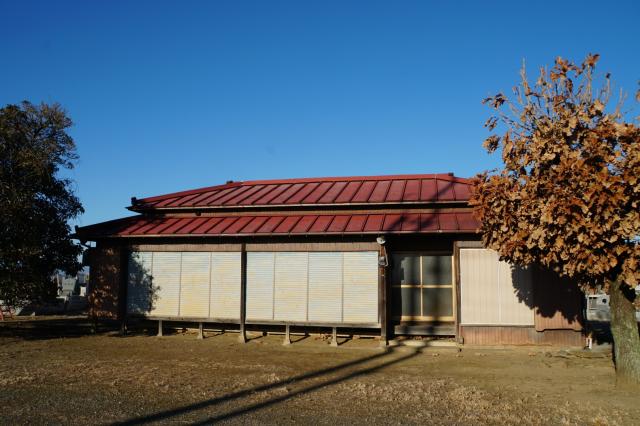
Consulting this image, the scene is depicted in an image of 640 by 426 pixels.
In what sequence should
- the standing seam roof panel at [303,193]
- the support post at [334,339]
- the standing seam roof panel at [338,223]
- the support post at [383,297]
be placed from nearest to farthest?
1. the support post at [383,297]
2. the support post at [334,339]
3. the standing seam roof panel at [338,223]
4. the standing seam roof panel at [303,193]

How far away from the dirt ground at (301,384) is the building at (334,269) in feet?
3.00

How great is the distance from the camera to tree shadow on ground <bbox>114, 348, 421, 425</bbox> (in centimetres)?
752

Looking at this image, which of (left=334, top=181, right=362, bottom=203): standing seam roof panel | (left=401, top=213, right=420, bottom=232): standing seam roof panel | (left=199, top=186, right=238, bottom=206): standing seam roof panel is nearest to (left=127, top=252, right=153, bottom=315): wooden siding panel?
(left=199, top=186, right=238, bottom=206): standing seam roof panel

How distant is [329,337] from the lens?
15.4m

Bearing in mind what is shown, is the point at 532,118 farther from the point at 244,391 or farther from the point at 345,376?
the point at 244,391

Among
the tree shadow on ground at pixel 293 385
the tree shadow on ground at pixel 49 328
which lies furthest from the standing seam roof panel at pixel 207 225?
the tree shadow on ground at pixel 293 385

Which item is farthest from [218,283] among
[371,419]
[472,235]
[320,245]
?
[371,419]

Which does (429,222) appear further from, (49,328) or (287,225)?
(49,328)

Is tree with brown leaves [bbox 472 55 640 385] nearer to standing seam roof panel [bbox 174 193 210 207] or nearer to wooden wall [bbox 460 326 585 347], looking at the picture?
wooden wall [bbox 460 326 585 347]

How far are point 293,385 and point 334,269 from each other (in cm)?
542

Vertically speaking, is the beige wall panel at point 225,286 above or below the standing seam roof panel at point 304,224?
below

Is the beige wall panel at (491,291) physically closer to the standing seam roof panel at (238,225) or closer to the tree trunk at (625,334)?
the tree trunk at (625,334)

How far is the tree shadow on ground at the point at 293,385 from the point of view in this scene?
7520 millimetres

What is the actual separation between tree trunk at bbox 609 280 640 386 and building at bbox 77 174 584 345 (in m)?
4.15
